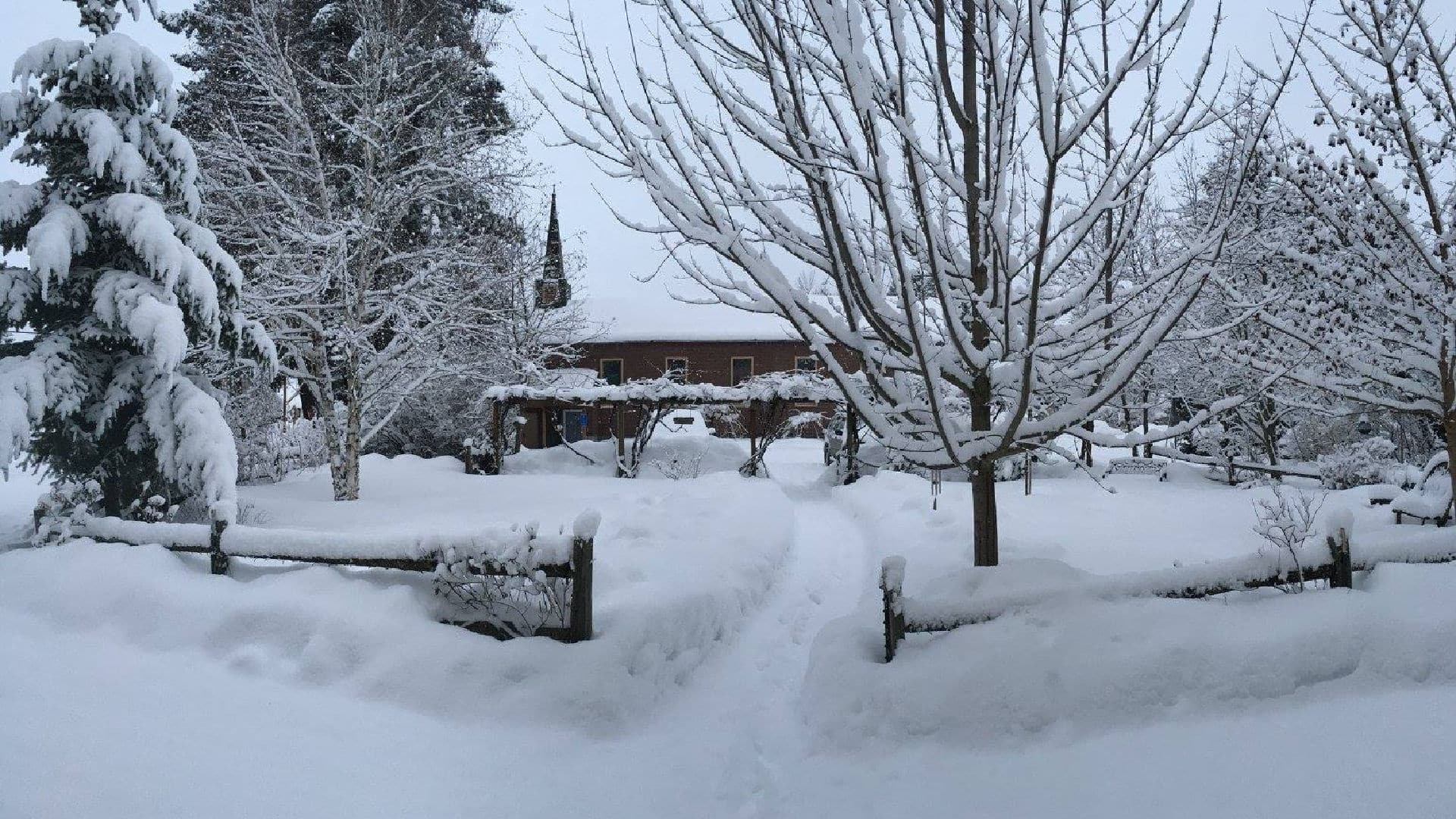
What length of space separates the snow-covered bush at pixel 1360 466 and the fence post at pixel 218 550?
51.6 feet

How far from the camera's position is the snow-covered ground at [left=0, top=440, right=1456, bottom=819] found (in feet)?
10.5

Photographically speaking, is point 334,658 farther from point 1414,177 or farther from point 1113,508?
point 1113,508

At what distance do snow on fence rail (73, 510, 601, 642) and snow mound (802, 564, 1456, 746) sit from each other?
69.0 inches

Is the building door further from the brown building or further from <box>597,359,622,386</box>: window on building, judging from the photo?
<box>597,359,622,386</box>: window on building

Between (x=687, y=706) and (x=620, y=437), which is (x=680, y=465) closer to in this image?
(x=620, y=437)

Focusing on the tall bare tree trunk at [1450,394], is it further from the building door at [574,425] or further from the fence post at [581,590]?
the building door at [574,425]

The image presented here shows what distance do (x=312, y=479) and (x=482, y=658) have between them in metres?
13.1

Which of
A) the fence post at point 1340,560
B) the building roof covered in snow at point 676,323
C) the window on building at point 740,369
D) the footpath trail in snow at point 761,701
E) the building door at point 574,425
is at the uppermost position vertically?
the building roof covered in snow at point 676,323

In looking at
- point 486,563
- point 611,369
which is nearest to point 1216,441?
point 486,563

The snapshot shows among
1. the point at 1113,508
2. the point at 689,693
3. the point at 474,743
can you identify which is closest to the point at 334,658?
the point at 474,743

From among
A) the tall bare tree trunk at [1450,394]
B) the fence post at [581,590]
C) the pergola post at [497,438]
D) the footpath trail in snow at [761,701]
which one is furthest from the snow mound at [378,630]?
the pergola post at [497,438]

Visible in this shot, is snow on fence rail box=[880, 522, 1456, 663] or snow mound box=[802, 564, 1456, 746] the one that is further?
snow on fence rail box=[880, 522, 1456, 663]

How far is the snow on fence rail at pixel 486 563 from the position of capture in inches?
193

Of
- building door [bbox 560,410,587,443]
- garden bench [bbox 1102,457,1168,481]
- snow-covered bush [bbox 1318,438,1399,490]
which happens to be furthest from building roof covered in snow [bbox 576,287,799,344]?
snow-covered bush [bbox 1318,438,1399,490]
